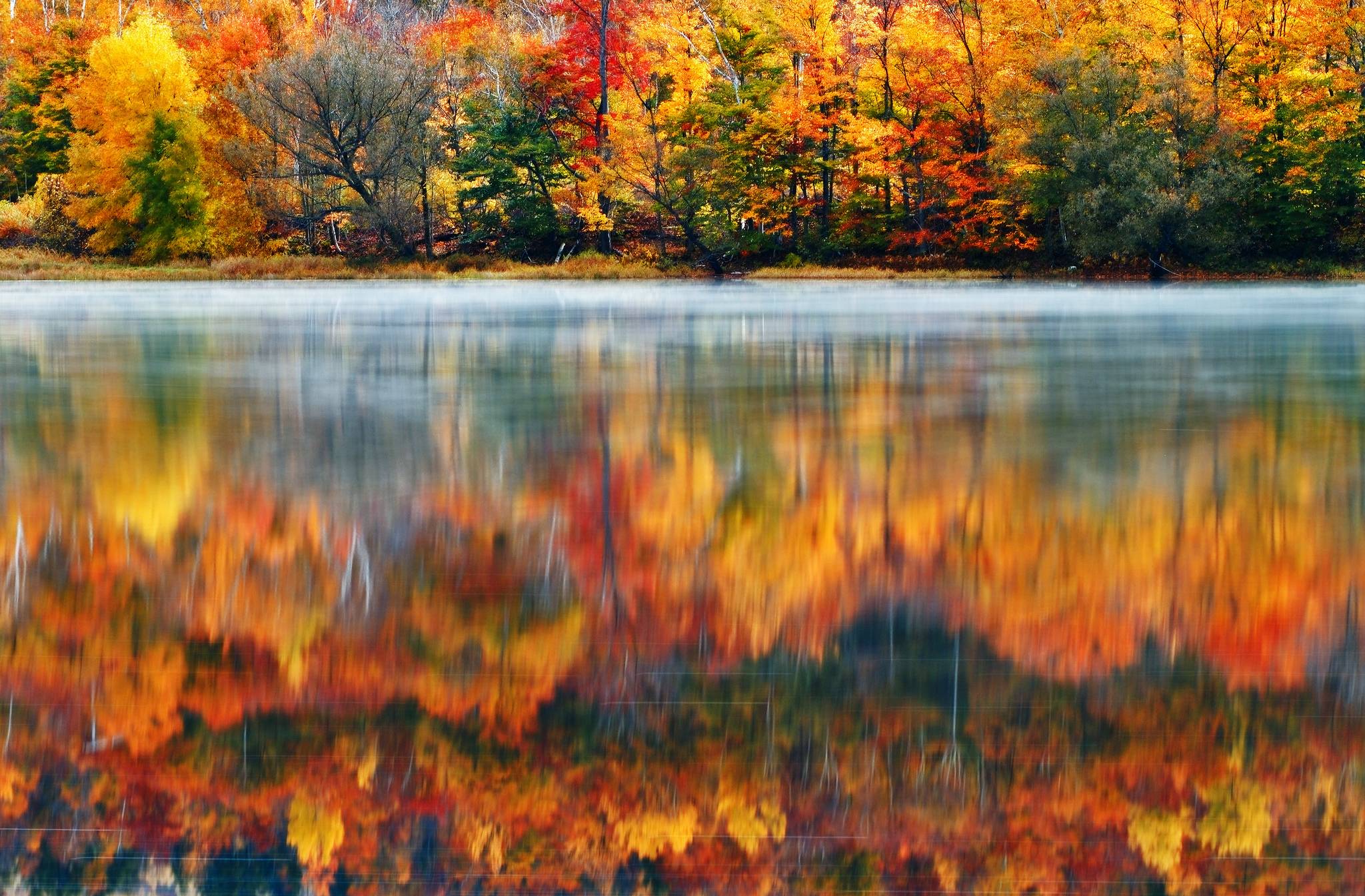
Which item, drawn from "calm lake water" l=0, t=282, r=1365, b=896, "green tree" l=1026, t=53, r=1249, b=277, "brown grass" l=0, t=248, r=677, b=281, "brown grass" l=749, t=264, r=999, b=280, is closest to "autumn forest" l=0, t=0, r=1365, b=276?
"green tree" l=1026, t=53, r=1249, b=277

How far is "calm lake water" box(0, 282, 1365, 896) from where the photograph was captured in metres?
3.39

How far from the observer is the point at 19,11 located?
280ft

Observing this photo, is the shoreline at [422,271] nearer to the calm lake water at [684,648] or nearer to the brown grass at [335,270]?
the brown grass at [335,270]

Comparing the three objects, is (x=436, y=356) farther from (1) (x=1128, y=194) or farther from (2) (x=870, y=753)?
(1) (x=1128, y=194)

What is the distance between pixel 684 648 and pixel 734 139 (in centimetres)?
5294

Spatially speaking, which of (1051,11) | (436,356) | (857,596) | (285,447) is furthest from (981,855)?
(1051,11)

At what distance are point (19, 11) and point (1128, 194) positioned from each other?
65.6 m

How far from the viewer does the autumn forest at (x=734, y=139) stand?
48.6 meters

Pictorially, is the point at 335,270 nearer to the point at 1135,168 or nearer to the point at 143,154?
the point at 143,154

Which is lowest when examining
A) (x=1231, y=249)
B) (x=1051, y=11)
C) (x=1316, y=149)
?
(x=1231, y=249)

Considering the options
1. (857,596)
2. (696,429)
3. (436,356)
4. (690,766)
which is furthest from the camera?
(436,356)

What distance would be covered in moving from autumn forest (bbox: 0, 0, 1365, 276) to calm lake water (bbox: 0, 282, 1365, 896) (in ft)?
128

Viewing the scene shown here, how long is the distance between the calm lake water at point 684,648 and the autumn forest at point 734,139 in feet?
128

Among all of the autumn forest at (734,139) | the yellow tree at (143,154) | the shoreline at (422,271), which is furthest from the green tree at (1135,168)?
the yellow tree at (143,154)
